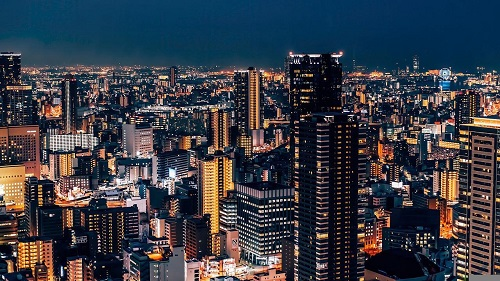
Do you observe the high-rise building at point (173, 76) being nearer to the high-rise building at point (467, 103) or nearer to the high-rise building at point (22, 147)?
the high-rise building at point (22, 147)

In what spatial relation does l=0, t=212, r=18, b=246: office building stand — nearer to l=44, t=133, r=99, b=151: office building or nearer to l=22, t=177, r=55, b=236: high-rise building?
l=22, t=177, r=55, b=236: high-rise building

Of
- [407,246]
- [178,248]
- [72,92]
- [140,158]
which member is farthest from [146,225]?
[72,92]

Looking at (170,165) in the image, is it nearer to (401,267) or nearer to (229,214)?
Answer: (229,214)

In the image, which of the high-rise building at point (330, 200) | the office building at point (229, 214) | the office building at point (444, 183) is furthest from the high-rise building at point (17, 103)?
the high-rise building at point (330, 200)

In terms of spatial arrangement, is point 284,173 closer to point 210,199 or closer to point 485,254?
point 210,199

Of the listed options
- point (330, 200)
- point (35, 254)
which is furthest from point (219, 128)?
point (330, 200)
